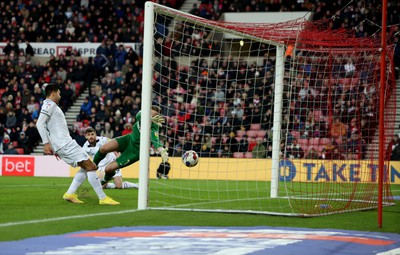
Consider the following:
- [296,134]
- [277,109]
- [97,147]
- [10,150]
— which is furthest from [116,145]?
[10,150]

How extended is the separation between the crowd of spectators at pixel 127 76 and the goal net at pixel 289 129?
0.17 m

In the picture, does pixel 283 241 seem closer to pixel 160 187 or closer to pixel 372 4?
pixel 160 187

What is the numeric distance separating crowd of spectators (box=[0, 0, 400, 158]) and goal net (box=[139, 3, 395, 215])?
17 cm

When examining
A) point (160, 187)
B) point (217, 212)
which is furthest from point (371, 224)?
point (160, 187)

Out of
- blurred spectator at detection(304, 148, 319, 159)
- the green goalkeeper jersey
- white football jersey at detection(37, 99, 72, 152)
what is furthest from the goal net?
white football jersey at detection(37, 99, 72, 152)

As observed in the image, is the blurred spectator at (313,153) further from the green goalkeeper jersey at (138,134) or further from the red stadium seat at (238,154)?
the green goalkeeper jersey at (138,134)

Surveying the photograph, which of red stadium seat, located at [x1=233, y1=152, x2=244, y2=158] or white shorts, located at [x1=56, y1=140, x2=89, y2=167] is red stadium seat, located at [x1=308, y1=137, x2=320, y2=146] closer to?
red stadium seat, located at [x1=233, y1=152, x2=244, y2=158]

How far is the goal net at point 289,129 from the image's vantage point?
1380cm

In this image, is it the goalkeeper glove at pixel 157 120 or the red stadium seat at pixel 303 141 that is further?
the red stadium seat at pixel 303 141

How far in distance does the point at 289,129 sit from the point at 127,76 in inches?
568

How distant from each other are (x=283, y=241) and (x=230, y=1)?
28959 mm

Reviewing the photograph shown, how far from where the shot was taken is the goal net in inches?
543

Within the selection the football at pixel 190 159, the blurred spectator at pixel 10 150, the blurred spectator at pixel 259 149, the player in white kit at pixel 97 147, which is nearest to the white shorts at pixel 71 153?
the football at pixel 190 159

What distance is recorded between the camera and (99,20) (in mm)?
37188
